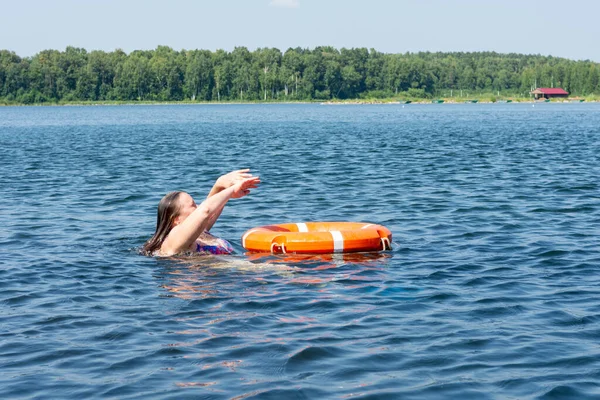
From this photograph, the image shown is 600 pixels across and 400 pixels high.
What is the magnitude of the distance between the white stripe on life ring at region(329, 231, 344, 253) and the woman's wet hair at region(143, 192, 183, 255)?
2.08 meters

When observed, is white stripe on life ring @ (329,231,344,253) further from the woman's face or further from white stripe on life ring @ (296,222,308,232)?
the woman's face

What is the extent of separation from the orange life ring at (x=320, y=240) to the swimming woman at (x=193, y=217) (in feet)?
1.60

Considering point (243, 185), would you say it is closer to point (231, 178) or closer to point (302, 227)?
point (231, 178)

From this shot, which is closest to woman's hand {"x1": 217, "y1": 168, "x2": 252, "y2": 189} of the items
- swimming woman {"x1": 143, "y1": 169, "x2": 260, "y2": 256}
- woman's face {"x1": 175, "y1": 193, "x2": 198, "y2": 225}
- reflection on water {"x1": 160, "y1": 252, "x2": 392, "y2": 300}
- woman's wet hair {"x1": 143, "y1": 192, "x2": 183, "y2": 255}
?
swimming woman {"x1": 143, "y1": 169, "x2": 260, "y2": 256}

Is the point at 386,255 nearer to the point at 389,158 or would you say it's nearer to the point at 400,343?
the point at 400,343

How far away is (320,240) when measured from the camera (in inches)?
428

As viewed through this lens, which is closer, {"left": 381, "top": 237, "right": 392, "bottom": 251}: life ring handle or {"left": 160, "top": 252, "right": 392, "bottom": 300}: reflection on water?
{"left": 160, "top": 252, "right": 392, "bottom": 300}: reflection on water

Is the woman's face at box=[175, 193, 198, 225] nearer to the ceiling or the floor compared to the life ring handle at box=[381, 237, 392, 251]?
nearer to the ceiling

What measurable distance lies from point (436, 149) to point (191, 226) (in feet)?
90.6

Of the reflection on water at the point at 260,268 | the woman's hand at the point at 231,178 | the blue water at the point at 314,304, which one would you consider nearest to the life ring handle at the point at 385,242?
the reflection on water at the point at 260,268

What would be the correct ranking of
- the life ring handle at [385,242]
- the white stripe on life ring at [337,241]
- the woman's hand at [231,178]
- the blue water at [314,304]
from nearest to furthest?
the blue water at [314,304], the woman's hand at [231,178], the white stripe on life ring at [337,241], the life ring handle at [385,242]

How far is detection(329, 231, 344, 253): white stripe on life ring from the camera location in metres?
10.9

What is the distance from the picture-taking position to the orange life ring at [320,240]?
35.8 ft

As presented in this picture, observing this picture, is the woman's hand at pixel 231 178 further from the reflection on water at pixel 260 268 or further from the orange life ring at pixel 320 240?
the orange life ring at pixel 320 240
